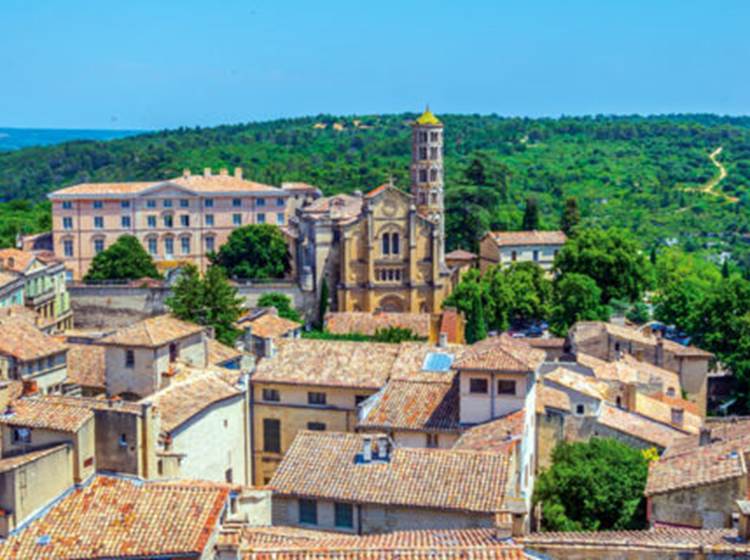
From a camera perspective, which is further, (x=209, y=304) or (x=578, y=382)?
(x=209, y=304)

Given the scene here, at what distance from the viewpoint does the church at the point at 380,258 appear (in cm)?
8156

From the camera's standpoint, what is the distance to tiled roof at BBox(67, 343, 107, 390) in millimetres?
44906

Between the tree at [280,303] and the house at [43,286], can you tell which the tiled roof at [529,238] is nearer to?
the tree at [280,303]

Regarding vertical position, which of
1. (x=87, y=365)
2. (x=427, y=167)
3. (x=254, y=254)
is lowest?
(x=87, y=365)

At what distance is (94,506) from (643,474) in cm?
1690

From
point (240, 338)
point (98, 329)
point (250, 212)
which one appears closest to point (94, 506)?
point (240, 338)

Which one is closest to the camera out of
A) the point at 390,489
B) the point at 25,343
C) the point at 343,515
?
the point at 390,489

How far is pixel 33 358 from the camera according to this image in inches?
1719

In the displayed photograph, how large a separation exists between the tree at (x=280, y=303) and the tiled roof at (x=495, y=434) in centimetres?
4113

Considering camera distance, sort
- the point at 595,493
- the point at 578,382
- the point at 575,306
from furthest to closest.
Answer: the point at 575,306
the point at 578,382
the point at 595,493

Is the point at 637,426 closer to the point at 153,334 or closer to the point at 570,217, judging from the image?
the point at 153,334

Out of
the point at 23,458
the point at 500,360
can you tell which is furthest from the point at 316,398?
the point at 23,458

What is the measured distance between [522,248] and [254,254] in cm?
2540

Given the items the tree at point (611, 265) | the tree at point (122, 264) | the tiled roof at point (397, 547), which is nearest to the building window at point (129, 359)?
the tiled roof at point (397, 547)
